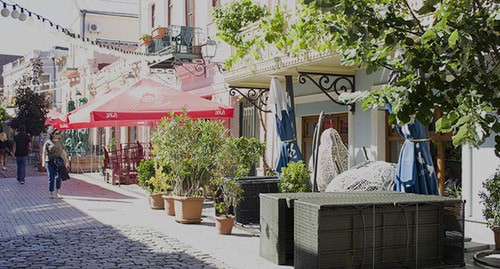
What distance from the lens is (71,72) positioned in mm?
34312

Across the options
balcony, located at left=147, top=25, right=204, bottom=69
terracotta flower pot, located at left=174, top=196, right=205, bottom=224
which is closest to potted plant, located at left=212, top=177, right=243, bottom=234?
terracotta flower pot, located at left=174, top=196, right=205, bottom=224

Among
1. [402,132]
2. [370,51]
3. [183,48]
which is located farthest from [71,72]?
[370,51]

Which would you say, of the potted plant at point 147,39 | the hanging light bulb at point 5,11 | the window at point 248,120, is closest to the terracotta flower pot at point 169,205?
the hanging light bulb at point 5,11

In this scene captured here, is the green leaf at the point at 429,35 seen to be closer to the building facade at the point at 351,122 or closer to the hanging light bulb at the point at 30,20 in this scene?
the building facade at the point at 351,122

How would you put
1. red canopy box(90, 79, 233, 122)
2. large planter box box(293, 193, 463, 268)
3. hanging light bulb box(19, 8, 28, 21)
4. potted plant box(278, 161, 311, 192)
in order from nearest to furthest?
large planter box box(293, 193, 463, 268)
potted plant box(278, 161, 311, 192)
hanging light bulb box(19, 8, 28, 21)
red canopy box(90, 79, 233, 122)

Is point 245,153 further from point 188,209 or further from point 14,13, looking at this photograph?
point 14,13

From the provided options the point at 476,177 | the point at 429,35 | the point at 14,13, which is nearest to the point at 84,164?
the point at 14,13

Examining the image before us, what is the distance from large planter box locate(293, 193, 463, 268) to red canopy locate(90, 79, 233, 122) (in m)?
7.89

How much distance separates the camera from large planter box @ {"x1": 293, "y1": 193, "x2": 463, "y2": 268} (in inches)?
246

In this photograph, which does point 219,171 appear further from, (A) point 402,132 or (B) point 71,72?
(B) point 71,72

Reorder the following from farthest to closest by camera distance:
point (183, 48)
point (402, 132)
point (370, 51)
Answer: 1. point (183, 48)
2. point (402, 132)
3. point (370, 51)

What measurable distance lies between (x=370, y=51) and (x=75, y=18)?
32147 mm

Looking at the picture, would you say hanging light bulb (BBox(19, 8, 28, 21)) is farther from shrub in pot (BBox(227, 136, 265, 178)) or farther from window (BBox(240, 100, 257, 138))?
window (BBox(240, 100, 257, 138))

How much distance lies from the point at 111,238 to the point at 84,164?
1661 cm
